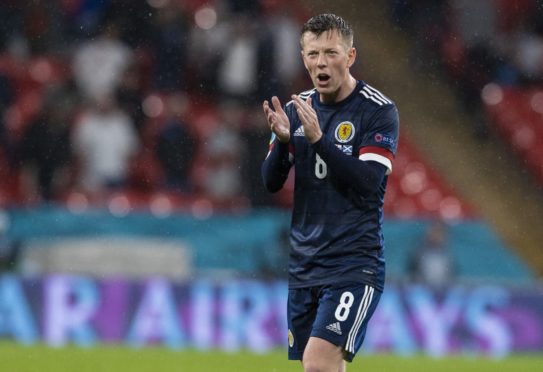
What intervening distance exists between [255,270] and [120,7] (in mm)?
3781

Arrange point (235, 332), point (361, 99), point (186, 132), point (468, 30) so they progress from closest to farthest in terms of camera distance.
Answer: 1. point (361, 99)
2. point (235, 332)
3. point (186, 132)
4. point (468, 30)

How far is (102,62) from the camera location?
48.1ft

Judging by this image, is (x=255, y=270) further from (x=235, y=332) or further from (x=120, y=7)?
(x=120, y=7)

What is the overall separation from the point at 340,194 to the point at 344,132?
0.98 ft

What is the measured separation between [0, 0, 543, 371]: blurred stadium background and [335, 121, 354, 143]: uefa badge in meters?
6.34

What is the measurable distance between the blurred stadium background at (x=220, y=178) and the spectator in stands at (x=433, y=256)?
2cm

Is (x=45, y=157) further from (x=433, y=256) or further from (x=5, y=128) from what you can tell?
(x=433, y=256)

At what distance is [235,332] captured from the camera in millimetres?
12898

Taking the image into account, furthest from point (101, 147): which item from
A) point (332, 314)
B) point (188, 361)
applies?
point (332, 314)

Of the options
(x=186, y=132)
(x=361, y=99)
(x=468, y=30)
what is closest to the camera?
(x=361, y=99)

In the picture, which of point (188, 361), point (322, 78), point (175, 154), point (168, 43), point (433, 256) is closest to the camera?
point (322, 78)

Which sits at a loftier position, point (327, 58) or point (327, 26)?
point (327, 26)

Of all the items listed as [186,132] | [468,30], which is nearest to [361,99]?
[186,132]

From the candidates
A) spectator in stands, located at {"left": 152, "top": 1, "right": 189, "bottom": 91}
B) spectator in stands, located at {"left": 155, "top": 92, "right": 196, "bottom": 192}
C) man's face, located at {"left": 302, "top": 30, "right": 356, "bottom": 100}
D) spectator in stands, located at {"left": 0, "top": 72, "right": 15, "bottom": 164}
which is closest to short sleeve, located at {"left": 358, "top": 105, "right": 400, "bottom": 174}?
man's face, located at {"left": 302, "top": 30, "right": 356, "bottom": 100}
